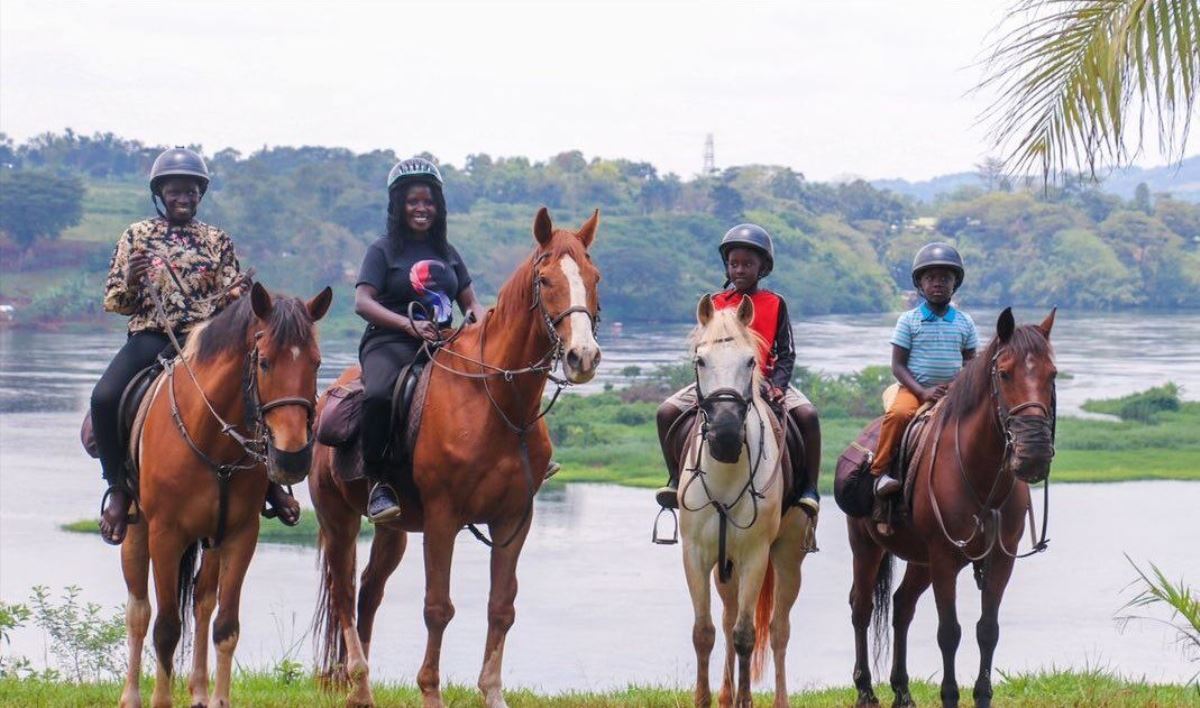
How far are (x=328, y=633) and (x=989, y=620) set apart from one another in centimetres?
363

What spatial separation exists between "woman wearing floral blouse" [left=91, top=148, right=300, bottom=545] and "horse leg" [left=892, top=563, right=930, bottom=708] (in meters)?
3.37

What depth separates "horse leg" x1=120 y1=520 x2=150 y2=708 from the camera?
789 centimetres

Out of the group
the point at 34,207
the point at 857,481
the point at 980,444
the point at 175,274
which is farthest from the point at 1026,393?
the point at 34,207

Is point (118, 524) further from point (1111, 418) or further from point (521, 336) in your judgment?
point (1111, 418)

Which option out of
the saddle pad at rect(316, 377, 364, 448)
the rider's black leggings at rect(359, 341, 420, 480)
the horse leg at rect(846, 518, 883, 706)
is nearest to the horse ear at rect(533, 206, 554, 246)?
the rider's black leggings at rect(359, 341, 420, 480)

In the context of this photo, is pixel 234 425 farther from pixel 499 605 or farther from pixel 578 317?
pixel 578 317

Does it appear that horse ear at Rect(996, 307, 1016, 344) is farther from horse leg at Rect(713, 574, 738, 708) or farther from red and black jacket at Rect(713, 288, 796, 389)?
horse leg at Rect(713, 574, 738, 708)

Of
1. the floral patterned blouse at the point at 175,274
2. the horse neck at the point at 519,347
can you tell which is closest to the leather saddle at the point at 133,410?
→ the floral patterned blouse at the point at 175,274

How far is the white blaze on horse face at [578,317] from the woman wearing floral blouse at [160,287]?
176 centimetres

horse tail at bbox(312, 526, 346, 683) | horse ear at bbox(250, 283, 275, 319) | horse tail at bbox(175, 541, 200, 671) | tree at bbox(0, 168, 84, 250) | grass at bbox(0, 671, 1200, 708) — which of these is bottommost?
grass at bbox(0, 671, 1200, 708)

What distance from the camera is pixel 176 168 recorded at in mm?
8227

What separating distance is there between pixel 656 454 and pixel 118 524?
37.5 m

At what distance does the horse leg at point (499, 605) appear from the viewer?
785 cm

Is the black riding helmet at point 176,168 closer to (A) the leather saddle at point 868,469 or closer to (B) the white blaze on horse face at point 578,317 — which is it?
(B) the white blaze on horse face at point 578,317
